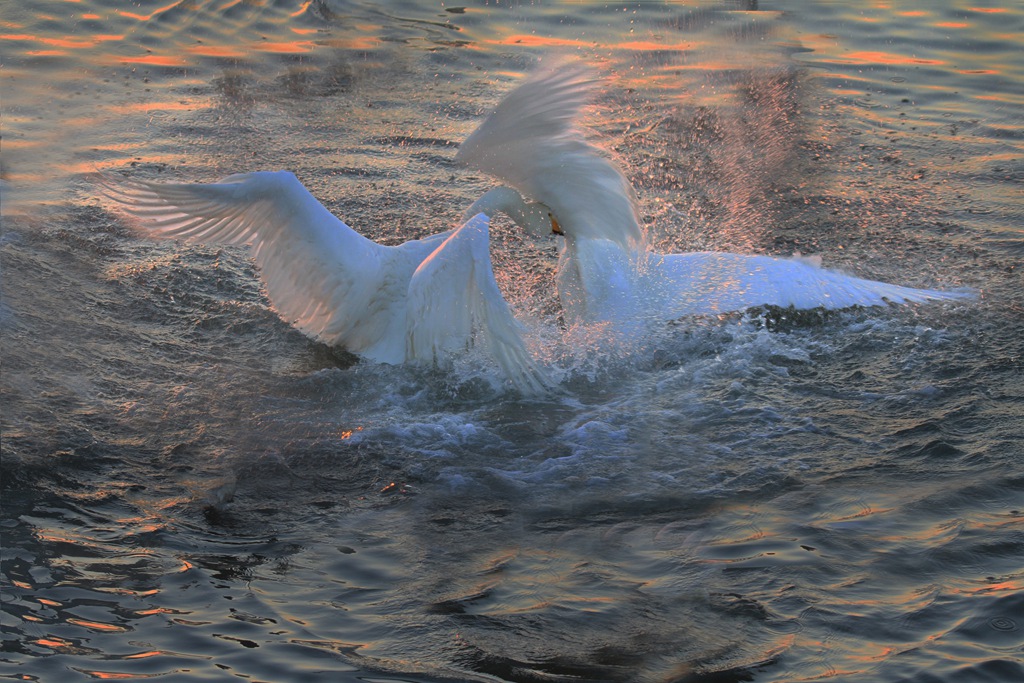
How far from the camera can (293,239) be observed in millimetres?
6656

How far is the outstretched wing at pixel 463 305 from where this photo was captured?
226 inches

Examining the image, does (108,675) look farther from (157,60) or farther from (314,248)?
(157,60)

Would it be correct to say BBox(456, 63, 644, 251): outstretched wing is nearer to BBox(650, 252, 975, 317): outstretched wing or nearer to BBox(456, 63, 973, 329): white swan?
BBox(456, 63, 973, 329): white swan

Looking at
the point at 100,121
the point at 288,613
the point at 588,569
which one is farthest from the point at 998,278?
the point at 100,121

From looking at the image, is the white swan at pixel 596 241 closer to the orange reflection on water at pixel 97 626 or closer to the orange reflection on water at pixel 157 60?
the orange reflection on water at pixel 97 626

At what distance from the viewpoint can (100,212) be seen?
8.62 metres

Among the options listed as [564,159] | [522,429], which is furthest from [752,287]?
[522,429]

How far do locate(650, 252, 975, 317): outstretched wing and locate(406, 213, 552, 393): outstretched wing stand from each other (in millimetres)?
1010

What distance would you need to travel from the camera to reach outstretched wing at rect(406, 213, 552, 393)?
18.8 feet

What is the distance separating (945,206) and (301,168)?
197 inches

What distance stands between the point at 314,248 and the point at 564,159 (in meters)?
1.48

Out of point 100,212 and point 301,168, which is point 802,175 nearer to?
→ point 301,168

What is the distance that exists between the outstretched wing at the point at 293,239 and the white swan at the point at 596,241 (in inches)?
34.2

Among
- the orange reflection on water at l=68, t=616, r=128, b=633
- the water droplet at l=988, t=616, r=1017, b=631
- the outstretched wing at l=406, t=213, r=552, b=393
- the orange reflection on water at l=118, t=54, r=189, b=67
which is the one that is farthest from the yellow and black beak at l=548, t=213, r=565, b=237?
the orange reflection on water at l=118, t=54, r=189, b=67
